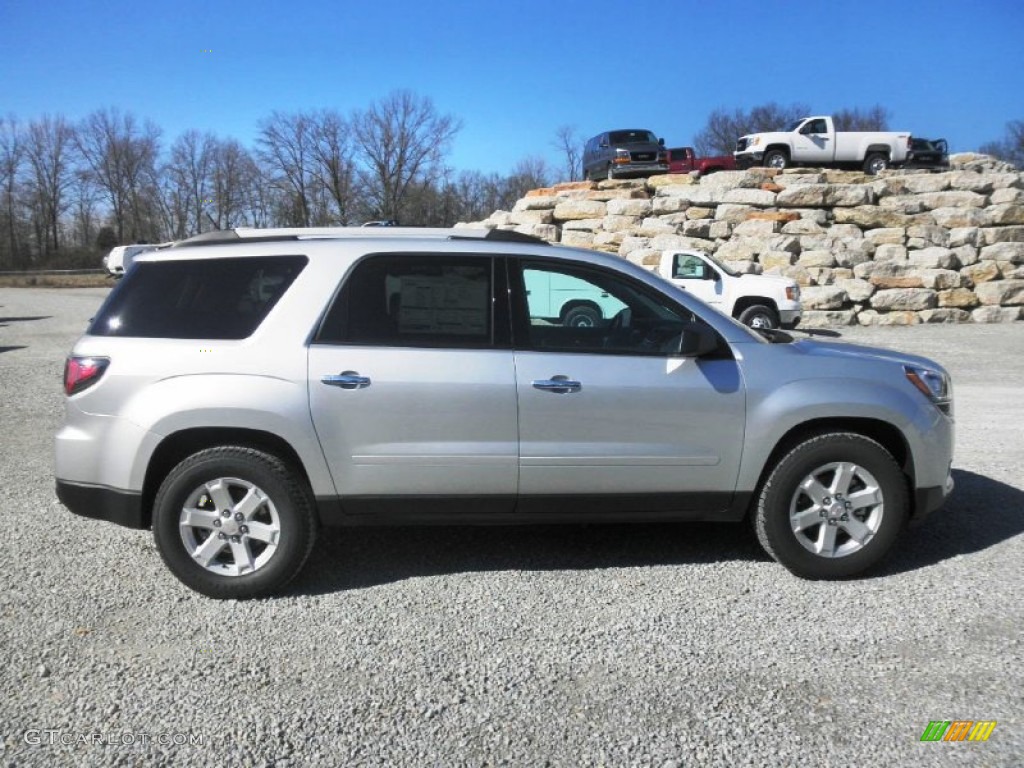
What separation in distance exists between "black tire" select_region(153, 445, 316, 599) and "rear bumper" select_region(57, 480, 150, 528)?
0.16 m

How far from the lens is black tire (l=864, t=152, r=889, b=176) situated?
27000 mm

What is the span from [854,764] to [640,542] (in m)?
2.16

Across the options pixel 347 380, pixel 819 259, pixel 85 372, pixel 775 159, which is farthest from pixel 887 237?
pixel 85 372

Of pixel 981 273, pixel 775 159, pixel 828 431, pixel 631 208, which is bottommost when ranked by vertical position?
pixel 981 273

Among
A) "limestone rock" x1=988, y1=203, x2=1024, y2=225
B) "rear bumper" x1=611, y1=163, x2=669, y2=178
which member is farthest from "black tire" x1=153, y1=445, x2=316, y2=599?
"rear bumper" x1=611, y1=163, x2=669, y2=178

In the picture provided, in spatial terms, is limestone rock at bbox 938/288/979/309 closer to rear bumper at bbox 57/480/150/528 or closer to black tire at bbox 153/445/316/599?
black tire at bbox 153/445/316/599

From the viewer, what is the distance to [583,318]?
4.34 metres

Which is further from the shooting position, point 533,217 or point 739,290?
point 533,217

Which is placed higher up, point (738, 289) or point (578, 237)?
point (578, 237)

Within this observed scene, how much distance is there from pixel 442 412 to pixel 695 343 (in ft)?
4.26

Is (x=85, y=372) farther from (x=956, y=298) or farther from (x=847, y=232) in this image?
(x=847, y=232)

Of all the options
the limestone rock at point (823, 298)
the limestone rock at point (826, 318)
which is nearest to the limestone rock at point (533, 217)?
the limestone rock at point (823, 298)

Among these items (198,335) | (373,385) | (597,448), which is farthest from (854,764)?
(198,335)

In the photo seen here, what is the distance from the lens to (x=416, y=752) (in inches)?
109
